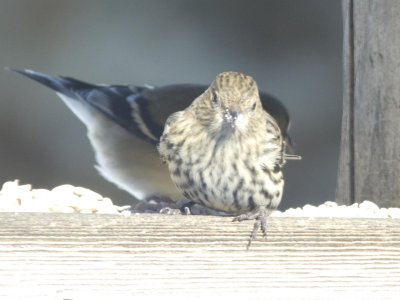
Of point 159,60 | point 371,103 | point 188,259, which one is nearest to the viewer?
point 188,259

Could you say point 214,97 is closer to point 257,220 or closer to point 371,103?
point 371,103

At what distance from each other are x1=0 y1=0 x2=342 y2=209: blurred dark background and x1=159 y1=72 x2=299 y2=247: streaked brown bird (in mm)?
2899

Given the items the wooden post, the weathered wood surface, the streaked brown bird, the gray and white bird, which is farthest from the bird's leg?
the gray and white bird

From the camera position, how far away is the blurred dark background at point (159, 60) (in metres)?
6.22

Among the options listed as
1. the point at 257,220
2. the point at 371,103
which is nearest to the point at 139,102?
the point at 371,103

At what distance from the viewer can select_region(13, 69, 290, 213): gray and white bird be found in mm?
4539

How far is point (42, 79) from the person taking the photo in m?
5.23

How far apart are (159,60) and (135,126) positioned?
162 cm

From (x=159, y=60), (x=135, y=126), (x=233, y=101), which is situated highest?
(x=159, y=60)

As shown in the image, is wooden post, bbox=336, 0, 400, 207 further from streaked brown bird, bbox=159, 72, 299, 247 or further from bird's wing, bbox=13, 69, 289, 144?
bird's wing, bbox=13, 69, 289, 144

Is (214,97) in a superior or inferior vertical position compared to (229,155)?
superior

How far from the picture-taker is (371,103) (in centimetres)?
336

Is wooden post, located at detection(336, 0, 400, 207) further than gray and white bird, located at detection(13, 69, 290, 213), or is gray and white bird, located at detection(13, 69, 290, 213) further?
gray and white bird, located at detection(13, 69, 290, 213)

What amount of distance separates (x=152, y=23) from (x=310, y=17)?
2.77ft
